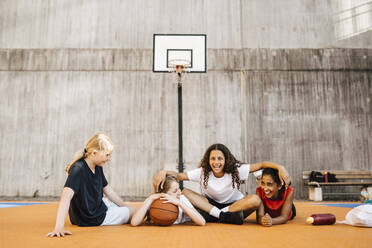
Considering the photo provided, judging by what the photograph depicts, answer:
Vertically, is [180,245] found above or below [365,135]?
below

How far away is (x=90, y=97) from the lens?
8273 mm

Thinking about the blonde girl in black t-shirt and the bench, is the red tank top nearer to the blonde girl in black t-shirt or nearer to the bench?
the blonde girl in black t-shirt

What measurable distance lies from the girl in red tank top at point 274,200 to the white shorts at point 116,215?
128 centimetres

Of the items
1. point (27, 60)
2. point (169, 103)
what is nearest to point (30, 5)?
point (27, 60)

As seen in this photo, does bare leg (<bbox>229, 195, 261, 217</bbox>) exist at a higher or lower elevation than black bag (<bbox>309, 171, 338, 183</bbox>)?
higher

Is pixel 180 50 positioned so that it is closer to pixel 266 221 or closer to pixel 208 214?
pixel 208 214

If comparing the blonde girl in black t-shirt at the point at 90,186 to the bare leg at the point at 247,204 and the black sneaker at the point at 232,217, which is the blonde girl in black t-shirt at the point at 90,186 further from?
the bare leg at the point at 247,204

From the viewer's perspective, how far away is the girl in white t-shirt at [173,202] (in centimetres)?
260

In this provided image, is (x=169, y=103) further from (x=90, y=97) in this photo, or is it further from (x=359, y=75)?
(x=359, y=75)

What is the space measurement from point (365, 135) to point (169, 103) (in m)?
5.49

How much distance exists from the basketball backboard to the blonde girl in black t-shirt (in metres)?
4.37

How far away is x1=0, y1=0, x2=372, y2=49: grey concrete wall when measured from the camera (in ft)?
28.0

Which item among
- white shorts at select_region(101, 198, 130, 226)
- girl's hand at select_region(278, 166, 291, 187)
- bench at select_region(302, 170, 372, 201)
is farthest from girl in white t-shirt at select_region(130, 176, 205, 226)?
bench at select_region(302, 170, 372, 201)

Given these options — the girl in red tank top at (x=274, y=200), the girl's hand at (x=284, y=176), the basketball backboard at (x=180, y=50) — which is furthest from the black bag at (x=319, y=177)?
the girl's hand at (x=284, y=176)
